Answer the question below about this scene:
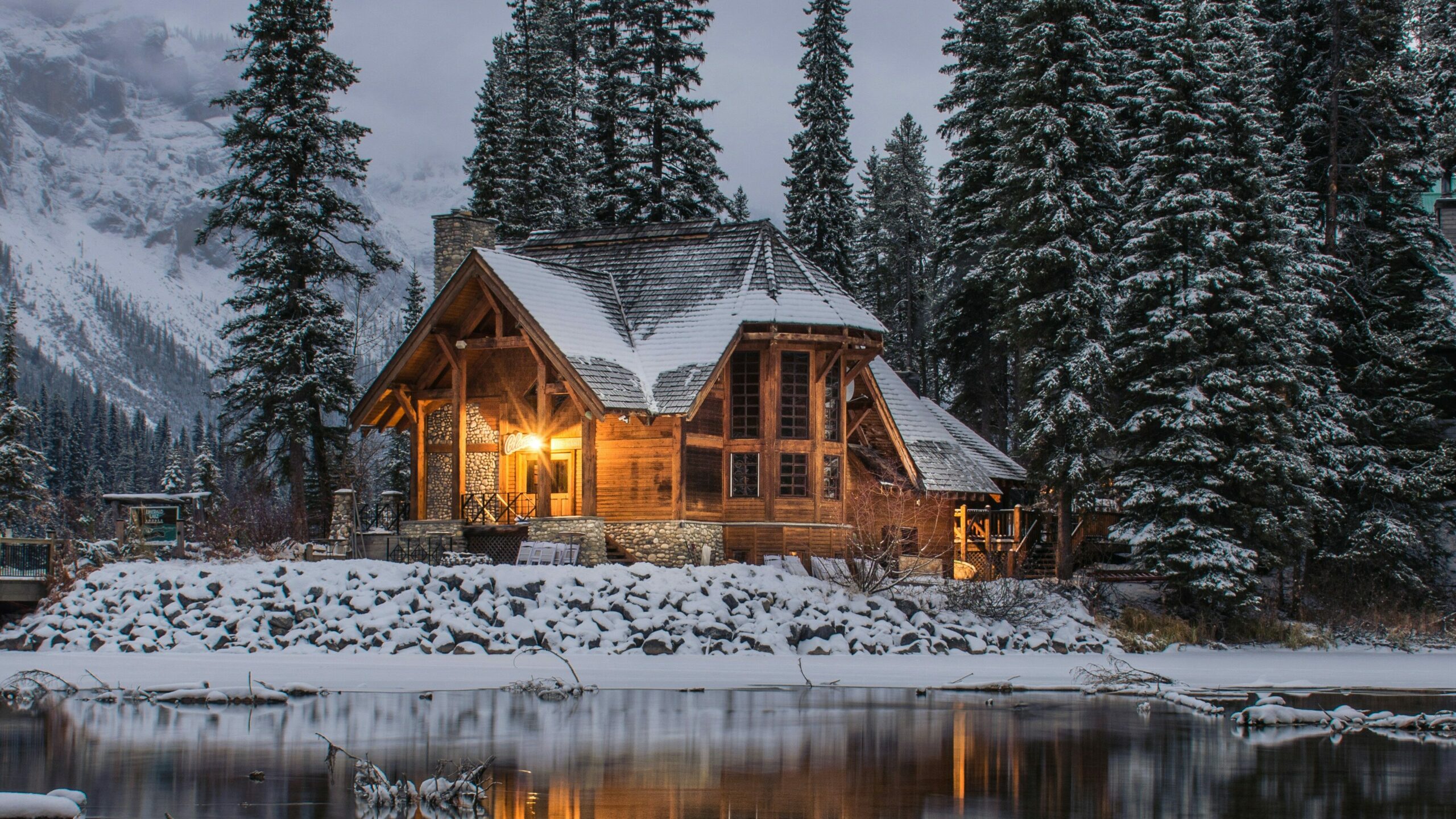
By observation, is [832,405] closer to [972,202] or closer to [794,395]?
[794,395]

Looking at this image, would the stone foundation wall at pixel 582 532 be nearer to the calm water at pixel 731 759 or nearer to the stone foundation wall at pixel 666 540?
the stone foundation wall at pixel 666 540

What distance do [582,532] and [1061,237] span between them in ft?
A: 41.3

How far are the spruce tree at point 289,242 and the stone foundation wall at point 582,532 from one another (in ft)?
28.6

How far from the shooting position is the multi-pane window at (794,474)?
Result: 31.8 meters

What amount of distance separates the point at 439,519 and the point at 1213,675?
54.2 feet

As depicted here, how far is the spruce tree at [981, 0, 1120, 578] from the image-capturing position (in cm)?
3141

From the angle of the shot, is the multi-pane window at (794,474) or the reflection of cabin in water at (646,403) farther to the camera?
the multi-pane window at (794,474)

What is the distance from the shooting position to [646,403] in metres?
30.1

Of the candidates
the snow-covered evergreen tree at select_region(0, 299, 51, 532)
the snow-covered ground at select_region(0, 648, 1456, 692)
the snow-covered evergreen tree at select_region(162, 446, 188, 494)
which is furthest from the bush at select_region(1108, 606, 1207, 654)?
the snow-covered evergreen tree at select_region(162, 446, 188, 494)

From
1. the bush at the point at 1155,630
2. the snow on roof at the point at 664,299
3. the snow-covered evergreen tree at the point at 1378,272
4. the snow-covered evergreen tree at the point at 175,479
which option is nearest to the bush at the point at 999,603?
the bush at the point at 1155,630

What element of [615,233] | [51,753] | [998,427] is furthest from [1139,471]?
[51,753]

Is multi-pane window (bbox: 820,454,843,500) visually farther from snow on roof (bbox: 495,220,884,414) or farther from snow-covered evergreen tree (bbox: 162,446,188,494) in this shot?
snow-covered evergreen tree (bbox: 162,446,188,494)

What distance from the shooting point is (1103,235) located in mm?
32625

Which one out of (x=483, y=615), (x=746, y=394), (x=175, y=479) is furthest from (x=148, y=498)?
(x=175, y=479)
